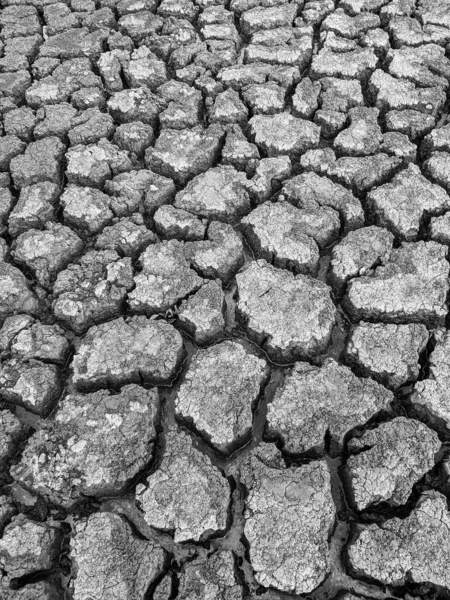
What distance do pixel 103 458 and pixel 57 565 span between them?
279 millimetres

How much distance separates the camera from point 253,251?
1814 millimetres

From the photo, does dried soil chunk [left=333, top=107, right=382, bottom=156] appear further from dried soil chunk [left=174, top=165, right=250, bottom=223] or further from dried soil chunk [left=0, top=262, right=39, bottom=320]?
dried soil chunk [left=0, top=262, right=39, bottom=320]

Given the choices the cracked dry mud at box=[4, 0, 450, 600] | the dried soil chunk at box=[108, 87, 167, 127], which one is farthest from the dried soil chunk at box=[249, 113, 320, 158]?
the dried soil chunk at box=[108, 87, 167, 127]

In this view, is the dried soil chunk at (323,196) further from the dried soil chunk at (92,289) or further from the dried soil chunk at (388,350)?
the dried soil chunk at (92,289)

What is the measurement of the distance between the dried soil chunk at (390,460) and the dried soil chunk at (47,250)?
1.12 metres

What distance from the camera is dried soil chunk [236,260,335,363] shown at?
156 cm

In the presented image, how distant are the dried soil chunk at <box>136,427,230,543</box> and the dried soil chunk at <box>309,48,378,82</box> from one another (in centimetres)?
180

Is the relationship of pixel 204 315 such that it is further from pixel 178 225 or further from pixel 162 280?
pixel 178 225

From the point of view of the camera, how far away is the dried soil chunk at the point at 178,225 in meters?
1.81

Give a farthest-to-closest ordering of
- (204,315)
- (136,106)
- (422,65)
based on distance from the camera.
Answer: (422,65)
(136,106)
(204,315)

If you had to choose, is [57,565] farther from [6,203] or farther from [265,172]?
[265,172]

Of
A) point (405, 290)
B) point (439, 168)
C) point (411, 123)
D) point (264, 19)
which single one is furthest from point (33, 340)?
point (264, 19)

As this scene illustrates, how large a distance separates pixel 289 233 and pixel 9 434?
1104 millimetres

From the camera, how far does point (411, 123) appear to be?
209 centimetres
